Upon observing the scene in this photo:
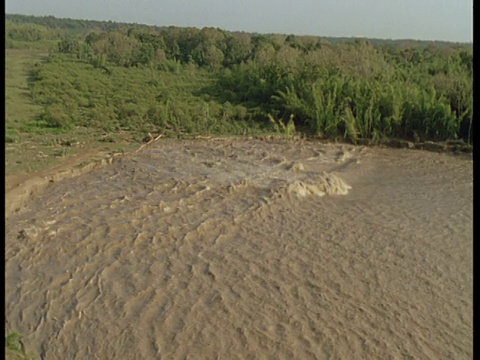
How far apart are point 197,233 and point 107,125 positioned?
5.60 m

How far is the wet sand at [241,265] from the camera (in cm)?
384

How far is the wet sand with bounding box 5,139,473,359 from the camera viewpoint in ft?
12.6

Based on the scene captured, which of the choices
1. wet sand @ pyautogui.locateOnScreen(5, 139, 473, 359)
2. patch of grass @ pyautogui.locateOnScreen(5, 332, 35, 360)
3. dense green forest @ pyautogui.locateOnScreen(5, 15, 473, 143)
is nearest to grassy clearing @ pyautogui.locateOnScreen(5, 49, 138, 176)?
dense green forest @ pyautogui.locateOnScreen(5, 15, 473, 143)

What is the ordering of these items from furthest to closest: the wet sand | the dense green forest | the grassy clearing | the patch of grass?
the dense green forest, the grassy clearing, the wet sand, the patch of grass

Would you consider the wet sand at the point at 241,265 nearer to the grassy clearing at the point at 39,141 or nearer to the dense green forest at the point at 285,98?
the grassy clearing at the point at 39,141

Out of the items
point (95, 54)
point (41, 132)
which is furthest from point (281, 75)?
point (95, 54)

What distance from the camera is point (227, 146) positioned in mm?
9242

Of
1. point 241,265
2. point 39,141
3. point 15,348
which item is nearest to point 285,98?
point 39,141

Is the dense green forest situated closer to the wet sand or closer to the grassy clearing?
the grassy clearing

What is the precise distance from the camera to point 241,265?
4.92 metres

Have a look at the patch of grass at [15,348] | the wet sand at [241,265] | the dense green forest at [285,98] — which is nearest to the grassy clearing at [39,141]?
the dense green forest at [285,98]

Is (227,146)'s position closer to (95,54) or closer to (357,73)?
(357,73)

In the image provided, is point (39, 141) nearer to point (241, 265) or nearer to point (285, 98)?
point (285, 98)

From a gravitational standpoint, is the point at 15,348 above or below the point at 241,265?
below
